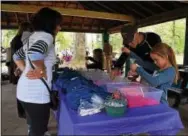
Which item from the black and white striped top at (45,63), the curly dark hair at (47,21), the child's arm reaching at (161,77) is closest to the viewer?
the black and white striped top at (45,63)

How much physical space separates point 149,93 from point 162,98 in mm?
179

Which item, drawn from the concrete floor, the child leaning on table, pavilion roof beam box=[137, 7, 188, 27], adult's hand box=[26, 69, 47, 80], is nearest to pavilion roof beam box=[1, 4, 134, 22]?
pavilion roof beam box=[137, 7, 188, 27]

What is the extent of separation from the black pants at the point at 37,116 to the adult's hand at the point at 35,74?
203mm

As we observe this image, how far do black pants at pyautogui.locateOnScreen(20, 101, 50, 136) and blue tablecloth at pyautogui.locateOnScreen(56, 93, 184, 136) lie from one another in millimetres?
196

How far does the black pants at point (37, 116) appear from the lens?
68.6 inches

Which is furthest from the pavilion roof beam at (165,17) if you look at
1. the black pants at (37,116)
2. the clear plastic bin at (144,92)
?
the black pants at (37,116)

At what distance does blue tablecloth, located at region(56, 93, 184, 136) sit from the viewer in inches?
53.7

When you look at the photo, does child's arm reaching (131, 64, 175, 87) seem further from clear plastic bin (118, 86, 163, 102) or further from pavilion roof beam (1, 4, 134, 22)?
pavilion roof beam (1, 4, 134, 22)

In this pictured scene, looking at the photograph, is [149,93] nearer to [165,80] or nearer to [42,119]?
[165,80]

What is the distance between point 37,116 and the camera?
5.82 feet

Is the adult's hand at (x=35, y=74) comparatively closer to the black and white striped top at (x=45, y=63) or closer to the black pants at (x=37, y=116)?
the black and white striped top at (x=45, y=63)

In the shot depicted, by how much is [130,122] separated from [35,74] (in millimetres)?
736

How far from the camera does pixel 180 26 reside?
1616 centimetres

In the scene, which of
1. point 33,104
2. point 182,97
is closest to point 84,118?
point 33,104
